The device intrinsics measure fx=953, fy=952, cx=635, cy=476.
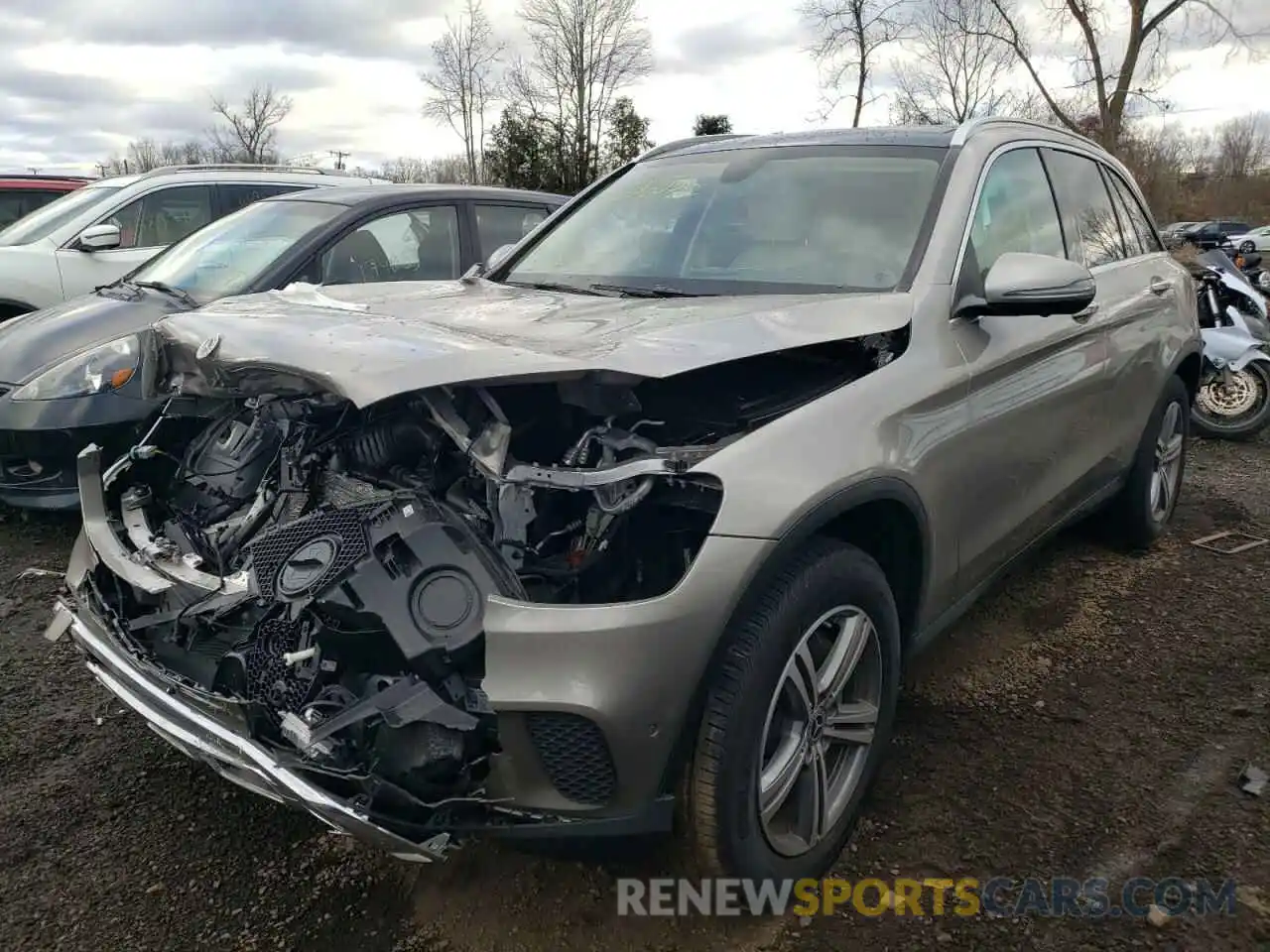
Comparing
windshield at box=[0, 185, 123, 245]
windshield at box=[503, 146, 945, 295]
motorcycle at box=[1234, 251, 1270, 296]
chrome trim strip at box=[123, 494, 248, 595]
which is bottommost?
→ chrome trim strip at box=[123, 494, 248, 595]

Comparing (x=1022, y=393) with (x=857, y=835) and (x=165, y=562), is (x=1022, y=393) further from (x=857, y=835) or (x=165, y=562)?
(x=165, y=562)

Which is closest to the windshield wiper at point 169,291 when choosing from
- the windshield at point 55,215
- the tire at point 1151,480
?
the windshield at point 55,215

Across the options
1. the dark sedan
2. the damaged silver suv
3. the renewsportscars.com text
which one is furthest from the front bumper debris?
the dark sedan

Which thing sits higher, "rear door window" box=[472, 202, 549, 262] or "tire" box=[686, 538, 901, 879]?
"rear door window" box=[472, 202, 549, 262]

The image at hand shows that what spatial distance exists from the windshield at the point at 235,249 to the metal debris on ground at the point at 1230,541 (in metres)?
4.90

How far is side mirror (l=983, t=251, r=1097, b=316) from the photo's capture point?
262 cm

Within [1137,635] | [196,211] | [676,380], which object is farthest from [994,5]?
[676,380]

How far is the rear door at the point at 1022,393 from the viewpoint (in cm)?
280

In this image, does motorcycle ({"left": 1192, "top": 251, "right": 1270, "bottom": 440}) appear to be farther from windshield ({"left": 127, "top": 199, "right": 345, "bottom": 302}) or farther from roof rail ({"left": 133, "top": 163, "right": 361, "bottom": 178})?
roof rail ({"left": 133, "top": 163, "right": 361, "bottom": 178})

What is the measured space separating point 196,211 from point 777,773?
22.8 feet

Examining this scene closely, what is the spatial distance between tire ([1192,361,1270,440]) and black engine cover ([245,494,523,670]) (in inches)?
264

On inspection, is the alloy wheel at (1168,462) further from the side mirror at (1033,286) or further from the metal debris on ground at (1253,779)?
the side mirror at (1033,286)

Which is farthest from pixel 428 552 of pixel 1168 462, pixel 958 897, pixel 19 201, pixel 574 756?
pixel 19 201

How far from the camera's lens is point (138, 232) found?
711 centimetres
